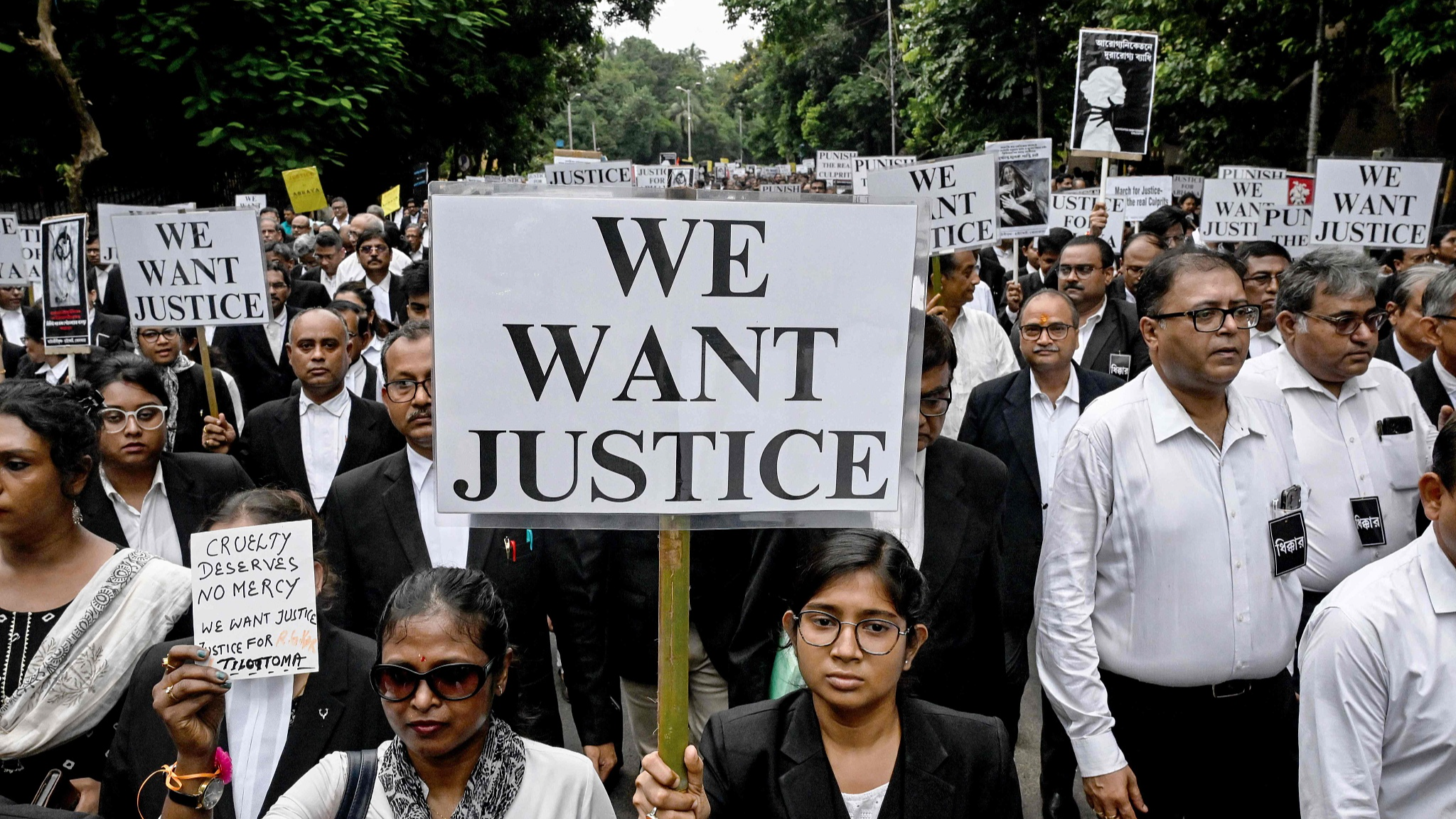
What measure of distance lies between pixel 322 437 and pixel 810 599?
3699 mm

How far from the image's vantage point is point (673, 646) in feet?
7.74

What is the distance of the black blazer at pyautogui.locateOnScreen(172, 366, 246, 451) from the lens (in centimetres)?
607

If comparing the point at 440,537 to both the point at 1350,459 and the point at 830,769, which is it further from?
the point at 1350,459

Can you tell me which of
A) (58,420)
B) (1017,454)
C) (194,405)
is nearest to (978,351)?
(1017,454)

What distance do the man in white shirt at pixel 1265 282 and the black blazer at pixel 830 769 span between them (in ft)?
14.5

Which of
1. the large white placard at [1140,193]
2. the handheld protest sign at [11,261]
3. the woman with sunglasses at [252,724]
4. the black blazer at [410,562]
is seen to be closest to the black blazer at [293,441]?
the black blazer at [410,562]

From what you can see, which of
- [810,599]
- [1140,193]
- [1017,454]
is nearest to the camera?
[810,599]

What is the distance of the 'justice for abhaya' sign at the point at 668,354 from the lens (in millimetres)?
2303

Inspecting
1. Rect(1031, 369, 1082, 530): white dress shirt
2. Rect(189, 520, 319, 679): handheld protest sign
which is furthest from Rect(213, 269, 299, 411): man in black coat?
Rect(189, 520, 319, 679): handheld protest sign

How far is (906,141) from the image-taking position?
4622 centimetres

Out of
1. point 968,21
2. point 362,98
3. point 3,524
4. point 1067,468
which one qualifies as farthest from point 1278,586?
point 968,21

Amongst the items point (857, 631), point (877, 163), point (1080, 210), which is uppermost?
point (877, 163)

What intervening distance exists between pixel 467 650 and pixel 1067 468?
177 centimetres

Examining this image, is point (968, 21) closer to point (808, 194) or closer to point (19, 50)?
point (19, 50)
